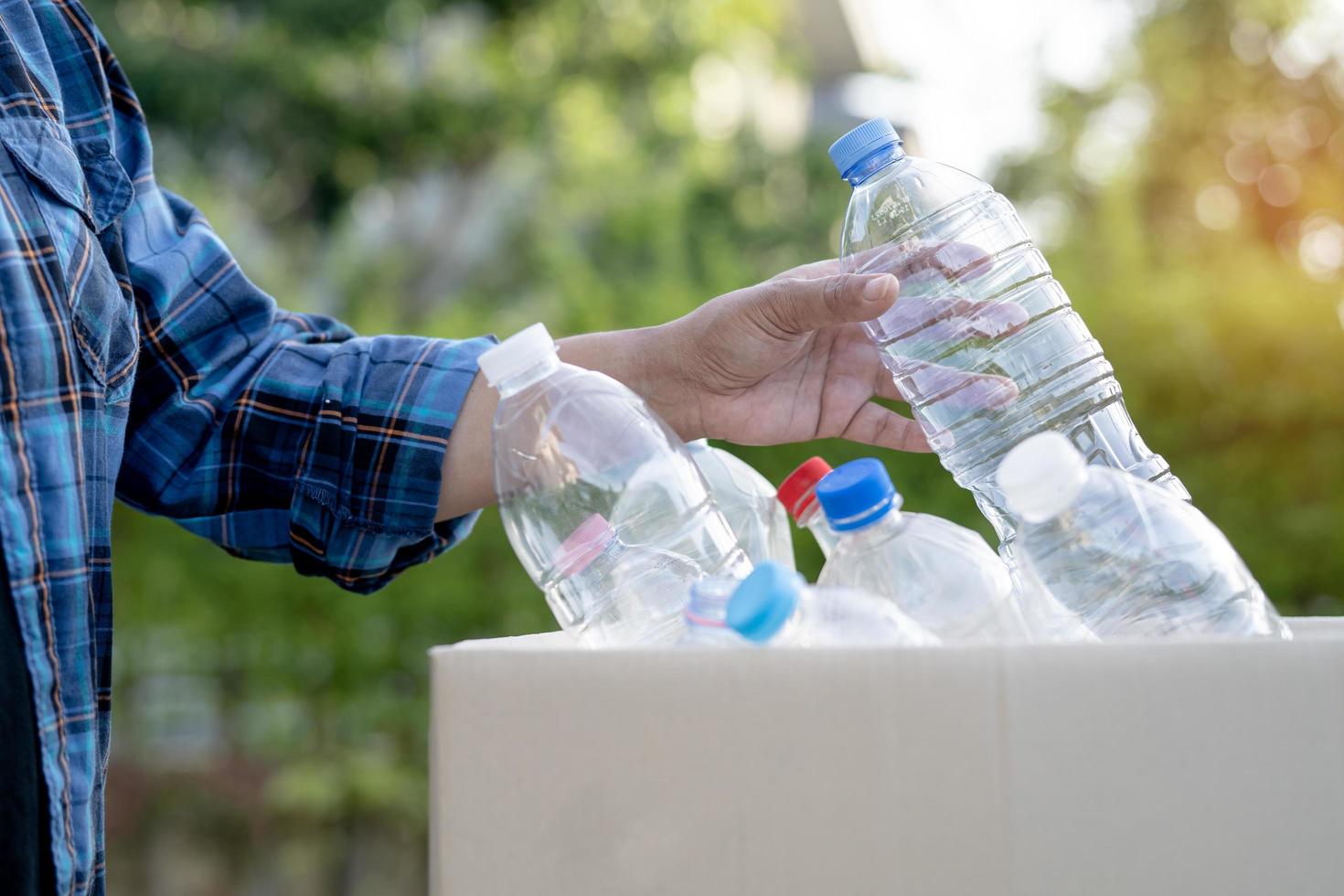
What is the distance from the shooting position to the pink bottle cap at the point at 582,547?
1034 mm

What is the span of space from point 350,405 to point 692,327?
15.1 inches

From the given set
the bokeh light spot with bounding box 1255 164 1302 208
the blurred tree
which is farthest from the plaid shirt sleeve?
the bokeh light spot with bounding box 1255 164 1302 208

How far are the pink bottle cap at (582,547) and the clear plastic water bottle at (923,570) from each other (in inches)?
8.0

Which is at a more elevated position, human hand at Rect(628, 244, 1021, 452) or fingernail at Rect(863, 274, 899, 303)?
fingernail at Rect(863, 274, 899, 303)

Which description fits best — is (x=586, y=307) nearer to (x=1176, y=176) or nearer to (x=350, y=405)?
(x=350, y=405)

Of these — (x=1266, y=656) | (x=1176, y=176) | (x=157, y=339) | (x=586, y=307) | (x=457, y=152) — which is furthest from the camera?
(x=1176, y=176)

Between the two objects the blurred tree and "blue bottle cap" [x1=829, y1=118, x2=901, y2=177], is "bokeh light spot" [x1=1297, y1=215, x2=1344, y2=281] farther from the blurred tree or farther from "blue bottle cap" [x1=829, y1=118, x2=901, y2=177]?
"blue bottle cap" [x1=829, y1=118, x2=901, y2=177]

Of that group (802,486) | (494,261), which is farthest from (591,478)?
(494,261)

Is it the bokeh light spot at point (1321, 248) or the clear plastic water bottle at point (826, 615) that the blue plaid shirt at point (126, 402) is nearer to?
the clear plastic water bottle at point (826, 615)

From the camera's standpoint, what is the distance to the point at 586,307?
3768mm

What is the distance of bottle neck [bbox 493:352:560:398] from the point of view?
1.05 meters

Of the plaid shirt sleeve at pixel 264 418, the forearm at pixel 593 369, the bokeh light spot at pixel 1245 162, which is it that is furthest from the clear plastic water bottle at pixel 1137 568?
the bokeh light spot at pixel 1245 162

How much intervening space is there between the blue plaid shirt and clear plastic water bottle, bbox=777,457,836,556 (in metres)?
0.40

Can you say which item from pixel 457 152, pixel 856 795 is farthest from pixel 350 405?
pixel 457 152
